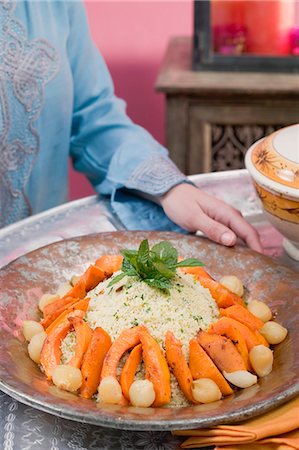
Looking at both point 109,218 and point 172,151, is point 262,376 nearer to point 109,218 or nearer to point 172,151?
point 109,218

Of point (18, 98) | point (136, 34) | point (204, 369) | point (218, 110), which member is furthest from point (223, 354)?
point (136, 34)

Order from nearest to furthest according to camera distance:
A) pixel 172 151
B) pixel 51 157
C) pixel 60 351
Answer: pixel 60 351
pixel 51 157
pixel 172 151

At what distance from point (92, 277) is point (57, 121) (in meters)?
0.51

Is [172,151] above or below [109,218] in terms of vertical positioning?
below

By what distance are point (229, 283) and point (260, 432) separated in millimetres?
289

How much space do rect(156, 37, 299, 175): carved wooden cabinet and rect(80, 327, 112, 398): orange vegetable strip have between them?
147 centimetres

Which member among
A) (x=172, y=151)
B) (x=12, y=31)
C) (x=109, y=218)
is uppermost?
(x=12, y=31)

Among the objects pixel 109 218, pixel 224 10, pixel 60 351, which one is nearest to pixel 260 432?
pixel 60 351

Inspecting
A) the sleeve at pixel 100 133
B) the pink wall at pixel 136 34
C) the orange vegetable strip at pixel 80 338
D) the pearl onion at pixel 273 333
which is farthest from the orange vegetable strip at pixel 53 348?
the pink wall at pixel 136 34

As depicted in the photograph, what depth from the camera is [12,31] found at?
131 cm

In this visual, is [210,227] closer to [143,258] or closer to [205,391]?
[143,258]

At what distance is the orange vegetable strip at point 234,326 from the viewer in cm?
87

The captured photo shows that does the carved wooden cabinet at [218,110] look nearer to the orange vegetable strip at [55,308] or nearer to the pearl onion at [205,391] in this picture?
the orange vegetable strip at [55,308]

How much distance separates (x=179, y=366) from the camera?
82cm
